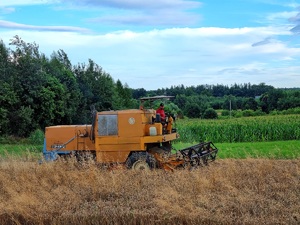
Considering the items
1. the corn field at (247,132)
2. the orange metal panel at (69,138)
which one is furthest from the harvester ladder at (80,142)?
the corn field at (247,132)

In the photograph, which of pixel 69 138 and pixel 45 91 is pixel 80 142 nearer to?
pixel 69 138

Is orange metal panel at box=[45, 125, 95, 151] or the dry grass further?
orange metal panel at box=[45, 125, 95, 151]

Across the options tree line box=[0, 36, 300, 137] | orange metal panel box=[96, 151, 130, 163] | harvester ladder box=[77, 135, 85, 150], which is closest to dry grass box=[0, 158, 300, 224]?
orange metal panel box=[96, 151, 130, 163]

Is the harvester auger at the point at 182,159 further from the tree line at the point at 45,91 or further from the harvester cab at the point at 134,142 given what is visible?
the tree line at the point at 45,91

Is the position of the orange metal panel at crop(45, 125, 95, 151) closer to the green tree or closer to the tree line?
the tree line

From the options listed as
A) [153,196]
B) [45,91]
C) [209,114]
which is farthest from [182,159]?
[209,114]

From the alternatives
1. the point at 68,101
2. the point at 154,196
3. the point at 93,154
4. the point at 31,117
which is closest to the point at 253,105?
the point at 68,101

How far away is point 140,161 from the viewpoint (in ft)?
46.2

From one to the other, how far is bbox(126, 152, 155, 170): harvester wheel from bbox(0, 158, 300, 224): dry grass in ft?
8.20

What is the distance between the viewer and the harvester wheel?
14.0 meters

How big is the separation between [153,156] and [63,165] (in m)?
2.97

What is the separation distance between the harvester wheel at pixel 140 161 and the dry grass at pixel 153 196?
8.20ft

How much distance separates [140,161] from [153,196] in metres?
4.90

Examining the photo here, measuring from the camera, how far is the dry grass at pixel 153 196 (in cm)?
801
